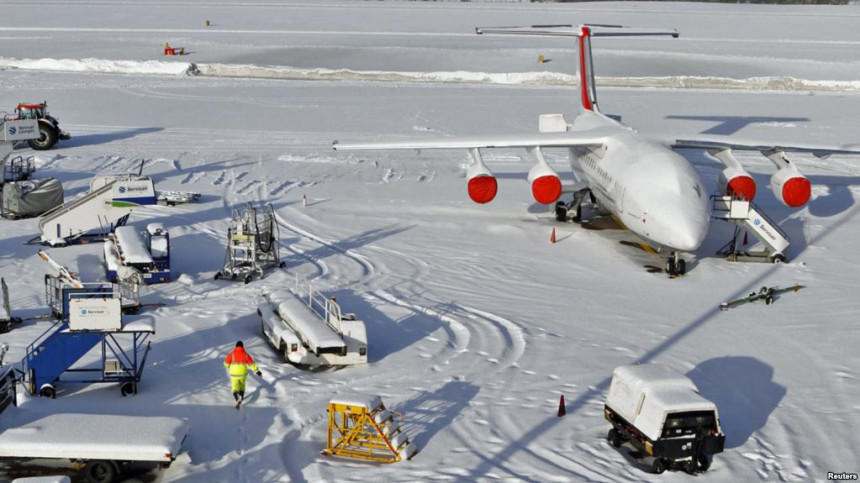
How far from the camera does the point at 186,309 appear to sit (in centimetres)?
2405

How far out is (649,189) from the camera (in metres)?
28.1

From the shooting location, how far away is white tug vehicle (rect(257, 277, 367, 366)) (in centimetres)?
2053

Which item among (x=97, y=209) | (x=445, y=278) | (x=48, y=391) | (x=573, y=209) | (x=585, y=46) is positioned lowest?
(x=48, y=391)

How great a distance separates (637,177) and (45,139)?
28.1m

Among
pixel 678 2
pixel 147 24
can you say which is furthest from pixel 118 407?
pixel 678 2

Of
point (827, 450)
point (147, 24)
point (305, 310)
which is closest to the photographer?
point (827, 450)

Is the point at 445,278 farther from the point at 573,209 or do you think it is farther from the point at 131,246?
the point at 131,246

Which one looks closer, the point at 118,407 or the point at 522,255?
the point at 118,407

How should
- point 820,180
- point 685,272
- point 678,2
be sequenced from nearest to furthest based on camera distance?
point 685,272 → point 820,180 → point 678,2

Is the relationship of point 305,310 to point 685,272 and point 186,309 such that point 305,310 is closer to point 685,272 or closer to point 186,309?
point 186,309

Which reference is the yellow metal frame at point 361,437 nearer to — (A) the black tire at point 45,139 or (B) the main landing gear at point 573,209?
(B) the main landing gear at point 573,209

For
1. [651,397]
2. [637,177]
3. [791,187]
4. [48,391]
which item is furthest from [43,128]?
[651,397]

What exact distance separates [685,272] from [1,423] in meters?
18.9

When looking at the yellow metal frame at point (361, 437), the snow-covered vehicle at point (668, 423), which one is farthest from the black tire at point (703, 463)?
the yellow metal frame at point (361, 437)
